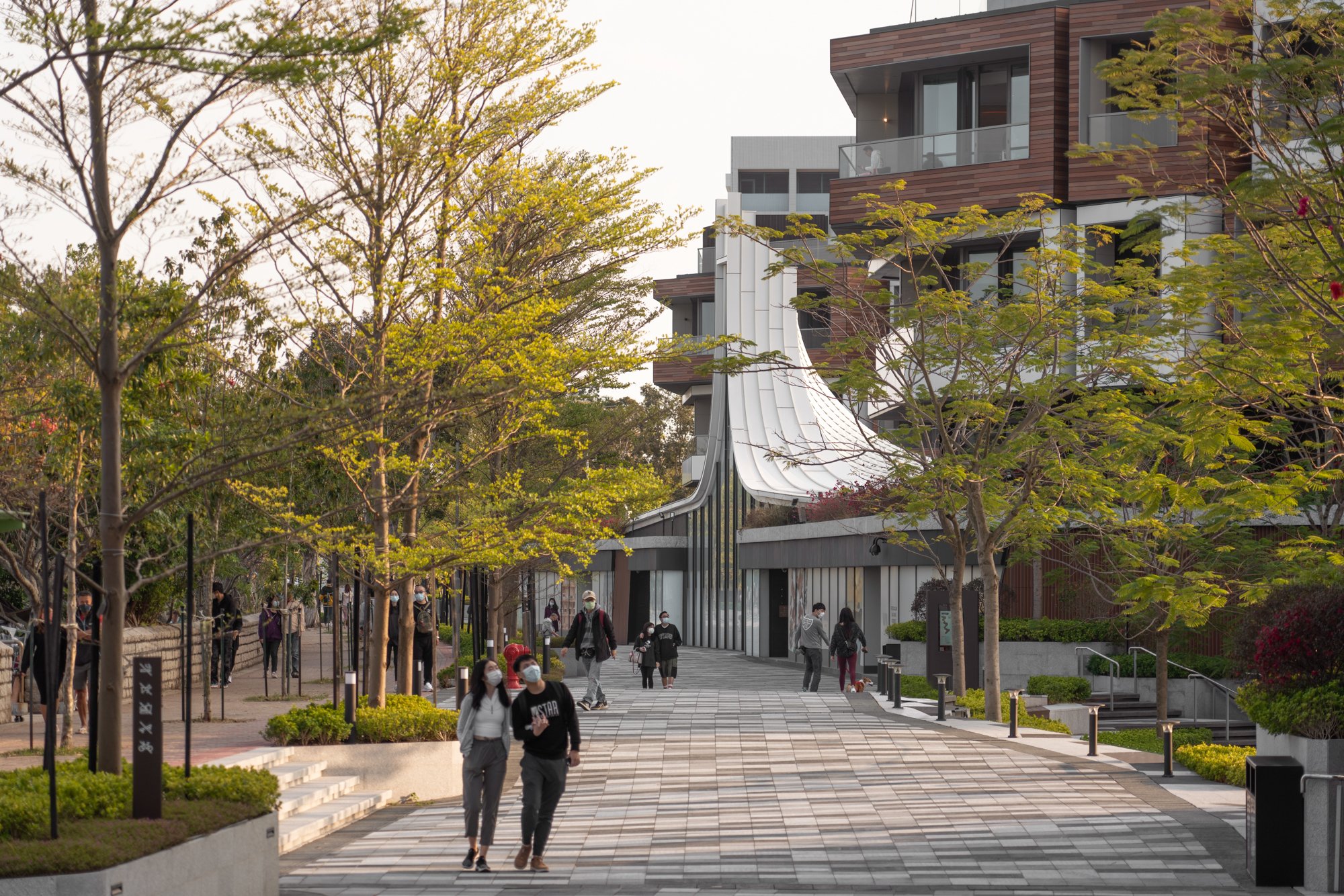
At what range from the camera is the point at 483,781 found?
12383mm

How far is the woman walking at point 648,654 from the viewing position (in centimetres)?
3275

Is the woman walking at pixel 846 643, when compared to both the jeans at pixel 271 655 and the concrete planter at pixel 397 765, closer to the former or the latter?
the jeans at pixel 271 655

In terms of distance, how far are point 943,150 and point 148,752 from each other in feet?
97.2

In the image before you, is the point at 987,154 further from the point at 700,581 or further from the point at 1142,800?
the point at 700,581

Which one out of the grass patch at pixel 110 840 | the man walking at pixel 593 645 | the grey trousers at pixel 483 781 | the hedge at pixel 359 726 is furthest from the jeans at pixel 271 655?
the grass patch at pixel 110 840

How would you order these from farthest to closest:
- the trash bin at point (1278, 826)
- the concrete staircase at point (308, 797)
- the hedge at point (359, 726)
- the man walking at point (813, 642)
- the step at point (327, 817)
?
the man walking at point (813, 642) < the hedge at point (359, 726) < the concrete staircase at point (308, 797) < the step at point (327, 817) < the trash bin at point (1278, 826)

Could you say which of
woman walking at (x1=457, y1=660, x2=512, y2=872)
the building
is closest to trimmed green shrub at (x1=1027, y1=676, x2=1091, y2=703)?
the building

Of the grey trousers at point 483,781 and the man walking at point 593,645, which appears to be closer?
the grey trousers at point 483,781

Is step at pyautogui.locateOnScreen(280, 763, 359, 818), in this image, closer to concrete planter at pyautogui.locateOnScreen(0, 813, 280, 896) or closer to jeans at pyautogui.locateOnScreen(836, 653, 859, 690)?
→ concrete planter at pyautogui.locateOnScreen(0, 813, 280, 896)

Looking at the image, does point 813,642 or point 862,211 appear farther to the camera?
point 862,211

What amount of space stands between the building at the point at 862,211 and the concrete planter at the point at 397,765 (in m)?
8.28

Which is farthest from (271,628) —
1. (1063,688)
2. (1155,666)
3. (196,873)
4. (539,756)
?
(196,873)

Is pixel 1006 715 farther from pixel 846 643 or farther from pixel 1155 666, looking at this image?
pixel 1155 666

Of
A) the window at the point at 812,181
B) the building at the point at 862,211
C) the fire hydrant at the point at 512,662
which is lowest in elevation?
the fire hydrant at the point at 512,662
